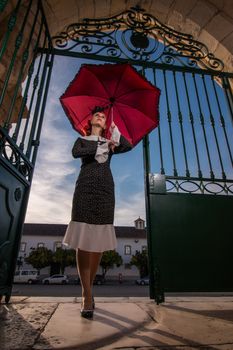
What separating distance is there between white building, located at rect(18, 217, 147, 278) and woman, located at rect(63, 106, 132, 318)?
4149cm

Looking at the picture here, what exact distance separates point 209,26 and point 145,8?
1334 mm

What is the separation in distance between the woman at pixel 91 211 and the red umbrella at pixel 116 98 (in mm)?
714

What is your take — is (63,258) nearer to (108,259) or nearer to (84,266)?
(108,259)

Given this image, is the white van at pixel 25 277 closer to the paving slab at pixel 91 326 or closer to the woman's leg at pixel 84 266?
the paving slab at pixel 91 326

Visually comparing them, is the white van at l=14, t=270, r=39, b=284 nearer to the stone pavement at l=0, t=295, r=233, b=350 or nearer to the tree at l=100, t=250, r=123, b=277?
the tree at l=100, t=250, r=123, b=277

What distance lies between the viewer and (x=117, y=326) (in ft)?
5.08

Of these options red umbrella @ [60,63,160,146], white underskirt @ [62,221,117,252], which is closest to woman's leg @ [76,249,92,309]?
white underskirt @ [62,221,117,252]

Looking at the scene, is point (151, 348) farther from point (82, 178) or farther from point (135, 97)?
point (135, 97)

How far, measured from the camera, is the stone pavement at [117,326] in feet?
3.95

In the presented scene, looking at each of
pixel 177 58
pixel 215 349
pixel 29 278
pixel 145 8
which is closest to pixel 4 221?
pixel 215 349

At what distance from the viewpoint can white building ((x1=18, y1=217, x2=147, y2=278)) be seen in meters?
41.1

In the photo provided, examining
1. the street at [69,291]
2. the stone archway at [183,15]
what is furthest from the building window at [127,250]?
the stone archway at [183,15]

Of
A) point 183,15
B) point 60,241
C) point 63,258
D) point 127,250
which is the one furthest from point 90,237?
point 127,250

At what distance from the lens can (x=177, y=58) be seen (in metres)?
4.07
